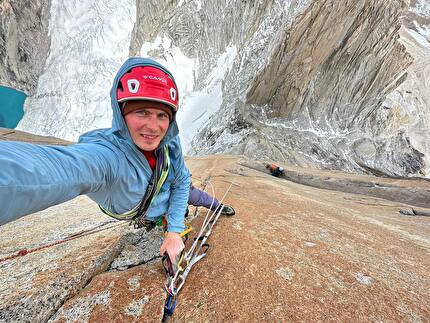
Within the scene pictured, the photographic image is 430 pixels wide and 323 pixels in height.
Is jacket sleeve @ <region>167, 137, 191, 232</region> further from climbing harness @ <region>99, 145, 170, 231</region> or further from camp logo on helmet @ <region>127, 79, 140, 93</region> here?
camp logo on helmet @ <region>127, 79, 140, 93</region>

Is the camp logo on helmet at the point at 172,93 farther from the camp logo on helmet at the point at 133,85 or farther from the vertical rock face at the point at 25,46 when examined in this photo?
the vertical rock face at the point at 25,46

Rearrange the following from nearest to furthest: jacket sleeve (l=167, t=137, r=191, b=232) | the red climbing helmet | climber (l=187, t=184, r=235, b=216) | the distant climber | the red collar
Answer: the red climbing helmet → the red collar → jacket sleeve (l=167, t=137, r=191, b=232) → climber (l=187, t=184, r=235, b=216) → the distant climber

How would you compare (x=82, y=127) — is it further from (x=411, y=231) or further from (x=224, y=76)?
(x=411, y=231)

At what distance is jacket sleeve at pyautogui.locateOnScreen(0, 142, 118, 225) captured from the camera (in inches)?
38.0

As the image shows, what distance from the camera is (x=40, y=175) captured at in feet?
3.48

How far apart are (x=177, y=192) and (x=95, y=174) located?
3.70 ft

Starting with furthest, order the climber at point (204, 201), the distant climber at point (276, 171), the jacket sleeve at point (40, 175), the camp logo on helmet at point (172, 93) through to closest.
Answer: the distant climber at point (276, 171), the climber at point (204, 201), the camp logo on helmet at point (172, 93), the jacket sleeve at point (40, 175)

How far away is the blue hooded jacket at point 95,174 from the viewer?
3.28 ft

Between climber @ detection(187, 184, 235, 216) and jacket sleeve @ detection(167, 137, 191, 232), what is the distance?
79 centimetres

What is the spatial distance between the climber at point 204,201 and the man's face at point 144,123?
1551 millimetres

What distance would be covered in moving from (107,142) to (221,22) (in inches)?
1095

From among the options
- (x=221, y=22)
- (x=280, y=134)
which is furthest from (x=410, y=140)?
(x=221, y=22)

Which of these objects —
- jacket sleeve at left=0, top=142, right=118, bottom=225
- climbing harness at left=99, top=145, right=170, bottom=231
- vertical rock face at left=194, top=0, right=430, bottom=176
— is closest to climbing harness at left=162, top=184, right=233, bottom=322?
climbing harness at left=99, top=145, right=170, bottom=231

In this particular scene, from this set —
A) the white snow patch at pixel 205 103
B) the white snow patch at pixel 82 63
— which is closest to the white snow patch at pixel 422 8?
the white snow patch at pixel 205 103
